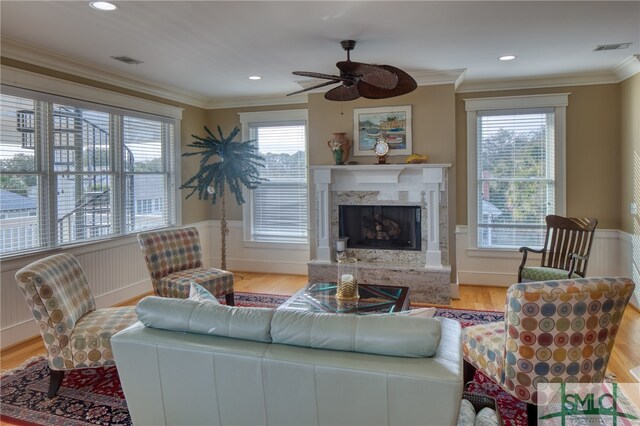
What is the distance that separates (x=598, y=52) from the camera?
4023mm

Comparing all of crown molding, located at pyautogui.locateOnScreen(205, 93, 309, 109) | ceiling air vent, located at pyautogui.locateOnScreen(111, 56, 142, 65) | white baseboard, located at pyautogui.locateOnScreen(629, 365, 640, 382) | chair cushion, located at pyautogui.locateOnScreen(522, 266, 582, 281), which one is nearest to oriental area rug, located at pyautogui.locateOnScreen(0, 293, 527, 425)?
white baseboard, located at pyautogui.locateOnScreen(629, 365, 640, 382)

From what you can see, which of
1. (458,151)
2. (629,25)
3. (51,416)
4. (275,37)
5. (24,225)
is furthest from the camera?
(458,151)

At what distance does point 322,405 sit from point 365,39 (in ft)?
9.87

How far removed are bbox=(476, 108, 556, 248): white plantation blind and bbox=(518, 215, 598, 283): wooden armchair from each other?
2.51ft

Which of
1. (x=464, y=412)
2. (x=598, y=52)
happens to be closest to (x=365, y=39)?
(x=598, y=52)

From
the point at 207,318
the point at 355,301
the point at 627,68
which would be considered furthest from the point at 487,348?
the point at 627,68

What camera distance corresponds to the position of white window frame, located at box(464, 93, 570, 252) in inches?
199

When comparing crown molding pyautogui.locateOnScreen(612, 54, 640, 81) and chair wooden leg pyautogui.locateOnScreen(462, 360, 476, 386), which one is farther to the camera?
crown molding pyautogui.locateOnScreen(612, 54, 640, 81)

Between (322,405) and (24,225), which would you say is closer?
(322,405)

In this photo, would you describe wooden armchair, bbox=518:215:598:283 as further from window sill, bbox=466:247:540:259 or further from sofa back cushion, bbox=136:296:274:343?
sofa back cushion, bbox=136:296:274:343

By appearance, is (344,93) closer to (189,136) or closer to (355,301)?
(355,301)

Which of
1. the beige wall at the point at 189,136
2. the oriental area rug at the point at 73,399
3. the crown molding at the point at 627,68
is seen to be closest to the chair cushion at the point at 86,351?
the oriental area rug at the point at 73,399

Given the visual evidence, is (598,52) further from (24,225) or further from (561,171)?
(24,225)
